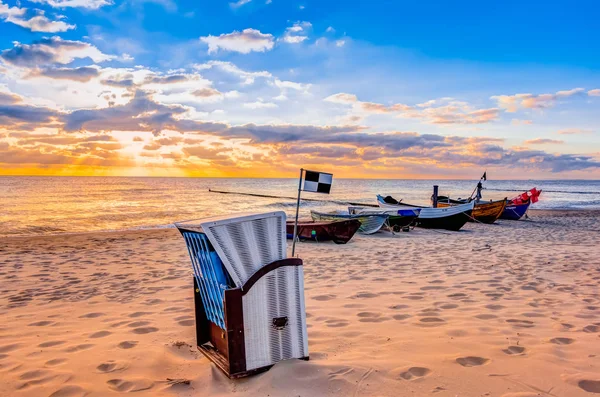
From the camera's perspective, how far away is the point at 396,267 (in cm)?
928

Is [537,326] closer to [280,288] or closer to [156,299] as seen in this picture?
[280,288]

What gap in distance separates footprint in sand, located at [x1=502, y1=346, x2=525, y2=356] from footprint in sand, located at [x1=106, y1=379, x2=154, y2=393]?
342 cm

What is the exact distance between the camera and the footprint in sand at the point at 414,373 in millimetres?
3414

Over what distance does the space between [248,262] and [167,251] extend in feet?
32.1

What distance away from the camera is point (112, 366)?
389cm

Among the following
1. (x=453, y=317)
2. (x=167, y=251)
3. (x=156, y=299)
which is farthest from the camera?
(x=167, y=251)

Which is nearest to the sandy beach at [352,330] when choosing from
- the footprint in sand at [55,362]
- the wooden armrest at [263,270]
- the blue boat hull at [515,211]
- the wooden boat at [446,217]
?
the footprint in sand at [55,362]

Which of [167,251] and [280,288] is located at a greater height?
[280,288]

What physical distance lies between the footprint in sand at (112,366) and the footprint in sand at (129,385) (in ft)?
0.78

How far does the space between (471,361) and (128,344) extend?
363 centimetres

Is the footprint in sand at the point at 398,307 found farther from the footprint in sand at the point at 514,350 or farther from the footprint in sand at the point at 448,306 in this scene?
the footprint in sand at the point at 514,350

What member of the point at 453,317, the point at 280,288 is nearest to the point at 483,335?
the point at 453,317

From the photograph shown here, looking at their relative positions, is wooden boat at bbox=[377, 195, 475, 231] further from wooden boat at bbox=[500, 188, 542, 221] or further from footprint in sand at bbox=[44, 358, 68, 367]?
footprint in sand at bbox=[44, 358, 68, 367]

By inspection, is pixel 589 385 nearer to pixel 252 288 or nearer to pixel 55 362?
pixel 252 288
